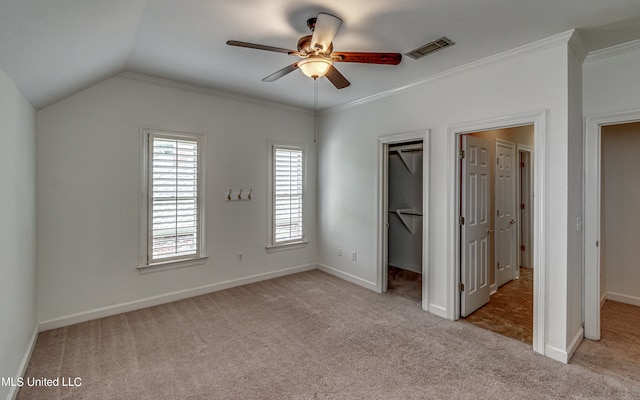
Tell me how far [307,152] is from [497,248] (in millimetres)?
3218

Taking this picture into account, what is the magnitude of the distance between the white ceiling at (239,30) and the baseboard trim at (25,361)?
2.12m

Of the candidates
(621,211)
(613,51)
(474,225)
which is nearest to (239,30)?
(474,225)

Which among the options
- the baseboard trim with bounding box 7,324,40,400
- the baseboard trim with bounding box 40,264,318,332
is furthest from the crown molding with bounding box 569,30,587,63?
the baseboard trim with bounding box 7,324,40,400

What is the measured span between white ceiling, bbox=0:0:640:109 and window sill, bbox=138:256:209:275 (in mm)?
1978

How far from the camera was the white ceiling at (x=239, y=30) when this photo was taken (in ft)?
6.01

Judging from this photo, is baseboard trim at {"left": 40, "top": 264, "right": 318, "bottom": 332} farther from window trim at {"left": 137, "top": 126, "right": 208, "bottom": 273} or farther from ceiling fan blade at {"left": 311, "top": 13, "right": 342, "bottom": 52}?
ceiling fan blade at {"left": 311, "top": 13, "right": 342, "bottom": 52}

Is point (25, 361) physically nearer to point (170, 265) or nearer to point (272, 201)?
point (170, 265)

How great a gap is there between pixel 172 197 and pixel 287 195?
1732mm

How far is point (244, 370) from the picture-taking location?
240cm

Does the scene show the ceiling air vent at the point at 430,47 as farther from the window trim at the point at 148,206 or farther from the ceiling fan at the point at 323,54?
the window trim at the point at 148,206

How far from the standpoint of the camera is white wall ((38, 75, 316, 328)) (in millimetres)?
3092

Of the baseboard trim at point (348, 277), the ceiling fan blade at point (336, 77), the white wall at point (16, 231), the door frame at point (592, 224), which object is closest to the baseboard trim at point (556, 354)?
the door frame at point (592, 224)

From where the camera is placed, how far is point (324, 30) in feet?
6.75

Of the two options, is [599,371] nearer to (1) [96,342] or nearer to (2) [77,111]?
(1) [96,342]
